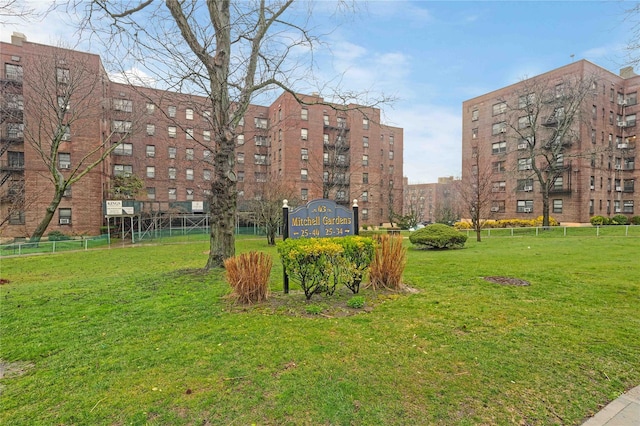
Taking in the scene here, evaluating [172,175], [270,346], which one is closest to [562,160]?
[270,346]

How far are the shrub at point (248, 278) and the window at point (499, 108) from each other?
46.2 meters

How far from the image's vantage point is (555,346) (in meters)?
3.68

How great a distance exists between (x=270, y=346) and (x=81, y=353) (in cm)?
216

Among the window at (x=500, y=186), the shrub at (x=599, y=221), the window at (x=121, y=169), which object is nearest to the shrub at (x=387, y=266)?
the shrub at (x=599, y=221)

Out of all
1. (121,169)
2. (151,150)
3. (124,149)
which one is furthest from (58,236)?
(151,150)

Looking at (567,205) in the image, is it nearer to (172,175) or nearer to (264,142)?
(264,142)

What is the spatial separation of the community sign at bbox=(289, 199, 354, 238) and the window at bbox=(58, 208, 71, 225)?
3328cm

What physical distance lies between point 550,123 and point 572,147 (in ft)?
11.6

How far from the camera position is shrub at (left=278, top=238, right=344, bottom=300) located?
209 inches

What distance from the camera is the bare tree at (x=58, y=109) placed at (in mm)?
20516

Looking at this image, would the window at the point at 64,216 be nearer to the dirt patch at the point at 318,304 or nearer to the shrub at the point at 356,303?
the dirt patch at the point at 318,304

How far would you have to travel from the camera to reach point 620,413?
250 centimetres

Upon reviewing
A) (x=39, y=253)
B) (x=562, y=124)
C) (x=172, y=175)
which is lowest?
(x=39, y=253)

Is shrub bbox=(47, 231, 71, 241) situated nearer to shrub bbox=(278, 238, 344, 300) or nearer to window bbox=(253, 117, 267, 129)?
window bbox=(253, 117, 267, 129)
